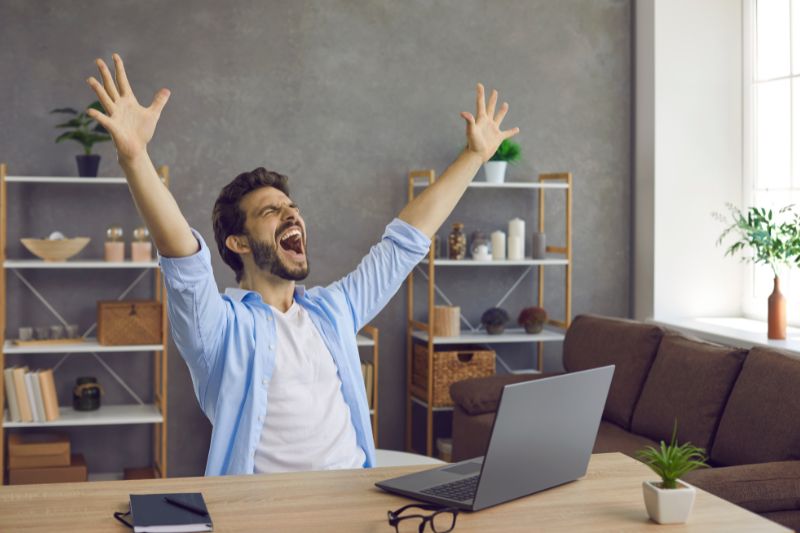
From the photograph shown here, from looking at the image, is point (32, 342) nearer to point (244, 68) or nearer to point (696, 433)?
point (244, 68)

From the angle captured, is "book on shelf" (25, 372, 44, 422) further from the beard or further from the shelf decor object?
the beard

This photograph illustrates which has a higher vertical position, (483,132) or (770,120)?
(770,120)

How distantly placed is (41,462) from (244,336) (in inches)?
109

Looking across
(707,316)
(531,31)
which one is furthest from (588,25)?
(707,316)

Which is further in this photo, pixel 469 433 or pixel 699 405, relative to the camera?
pixel 469 433

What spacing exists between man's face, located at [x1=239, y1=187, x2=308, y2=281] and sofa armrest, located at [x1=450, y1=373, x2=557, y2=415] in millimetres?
2211

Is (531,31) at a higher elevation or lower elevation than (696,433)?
higher

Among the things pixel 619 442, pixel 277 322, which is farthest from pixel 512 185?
pixel 277 322

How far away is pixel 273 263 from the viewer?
230 centimetres

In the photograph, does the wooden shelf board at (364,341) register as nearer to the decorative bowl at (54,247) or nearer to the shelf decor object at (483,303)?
the shelf decor object at (483,303)

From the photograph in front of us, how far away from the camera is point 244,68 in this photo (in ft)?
16.2

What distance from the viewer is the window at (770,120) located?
15.9ft

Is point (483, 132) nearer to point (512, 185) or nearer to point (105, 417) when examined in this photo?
point (512, 185)

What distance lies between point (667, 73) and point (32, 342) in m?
3.42
